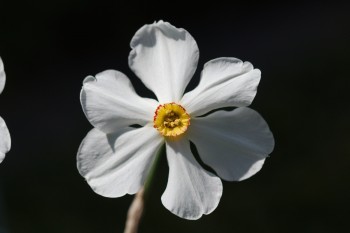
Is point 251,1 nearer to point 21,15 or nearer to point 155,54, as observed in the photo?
point 21,15

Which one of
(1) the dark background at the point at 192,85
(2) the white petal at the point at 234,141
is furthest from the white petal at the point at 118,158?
(1) the dark background at the point at 192,85

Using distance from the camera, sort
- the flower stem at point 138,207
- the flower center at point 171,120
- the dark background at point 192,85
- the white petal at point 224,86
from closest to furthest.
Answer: the flower stem at point 138,207 → the white petal at point 224,86 → the flower center at point 171,120 → the dark background at point 192,85

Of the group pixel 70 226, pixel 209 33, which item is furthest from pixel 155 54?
pixel 209 33

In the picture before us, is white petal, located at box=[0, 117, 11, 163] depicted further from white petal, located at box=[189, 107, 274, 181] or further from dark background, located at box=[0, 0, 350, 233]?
dark background, located at box=[0, 0, 350, 233]

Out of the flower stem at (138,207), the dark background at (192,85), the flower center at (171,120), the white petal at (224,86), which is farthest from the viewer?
the dark background at (192,85)

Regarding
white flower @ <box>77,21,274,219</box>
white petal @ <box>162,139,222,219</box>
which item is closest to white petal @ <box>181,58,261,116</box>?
→ white flower @ <box>77,21,274,219</box>

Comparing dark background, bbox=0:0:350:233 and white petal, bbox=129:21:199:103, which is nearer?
white petal, bbox=129:21:199:103

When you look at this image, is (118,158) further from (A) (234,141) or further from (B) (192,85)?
(B) (192,85)

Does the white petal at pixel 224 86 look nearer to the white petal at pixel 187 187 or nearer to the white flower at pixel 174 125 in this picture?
the white flower at pixel 174 125
